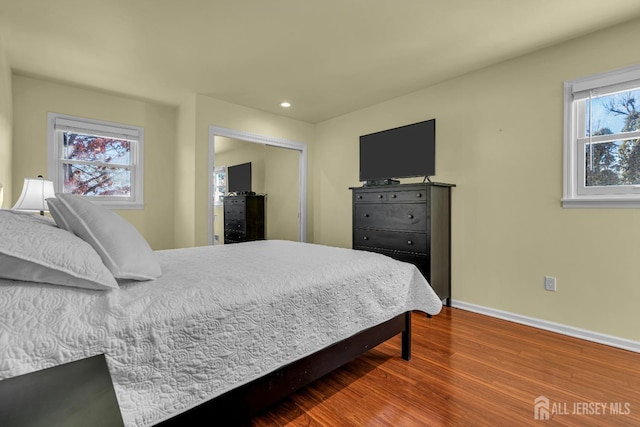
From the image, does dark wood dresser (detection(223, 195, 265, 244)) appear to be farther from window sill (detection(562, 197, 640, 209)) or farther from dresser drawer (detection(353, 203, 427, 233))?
window sill (detection(562, 197, 640, 209))

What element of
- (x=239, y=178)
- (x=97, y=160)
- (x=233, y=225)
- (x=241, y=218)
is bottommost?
(x=233, y=225)

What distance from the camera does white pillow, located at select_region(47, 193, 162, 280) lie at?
4.02 ft

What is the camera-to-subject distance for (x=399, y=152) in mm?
3580

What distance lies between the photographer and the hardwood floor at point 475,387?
1.47 m

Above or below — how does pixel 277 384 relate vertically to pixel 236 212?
below

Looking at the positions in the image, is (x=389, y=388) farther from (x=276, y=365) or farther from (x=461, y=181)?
(x=461, y=181)

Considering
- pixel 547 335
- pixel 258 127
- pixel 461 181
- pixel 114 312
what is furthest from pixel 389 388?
pixel 258 127

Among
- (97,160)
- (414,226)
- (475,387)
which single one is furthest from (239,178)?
(475,387)

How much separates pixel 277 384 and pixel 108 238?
95 centimetres

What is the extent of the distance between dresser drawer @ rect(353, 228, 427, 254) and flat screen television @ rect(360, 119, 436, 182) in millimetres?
703

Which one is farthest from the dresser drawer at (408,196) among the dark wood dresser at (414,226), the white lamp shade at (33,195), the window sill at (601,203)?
the white lamp shade at (33,195)

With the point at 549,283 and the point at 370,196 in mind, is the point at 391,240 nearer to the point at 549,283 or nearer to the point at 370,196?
the point at 370,196

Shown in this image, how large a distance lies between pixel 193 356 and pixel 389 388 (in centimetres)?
116

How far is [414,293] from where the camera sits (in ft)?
6.69
